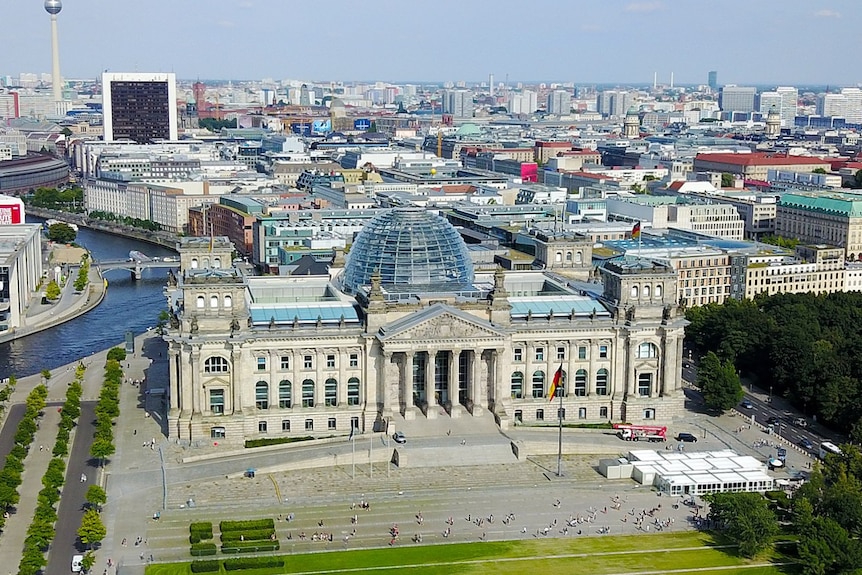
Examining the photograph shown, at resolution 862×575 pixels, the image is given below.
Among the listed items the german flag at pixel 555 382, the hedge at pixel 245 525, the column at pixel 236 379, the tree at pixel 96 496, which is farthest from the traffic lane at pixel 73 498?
the german flag at pixel 555 382

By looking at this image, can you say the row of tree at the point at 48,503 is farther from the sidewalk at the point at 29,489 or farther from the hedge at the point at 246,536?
the hedge at the point at 246,536

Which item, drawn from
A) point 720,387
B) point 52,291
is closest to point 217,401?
point 720,387

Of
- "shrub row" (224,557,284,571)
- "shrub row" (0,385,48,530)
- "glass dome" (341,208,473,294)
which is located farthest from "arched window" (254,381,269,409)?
"shrub row" (224,557,284,571)

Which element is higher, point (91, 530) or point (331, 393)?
point (331, 393)

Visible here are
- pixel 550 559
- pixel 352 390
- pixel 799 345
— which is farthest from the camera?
pixel 799 345

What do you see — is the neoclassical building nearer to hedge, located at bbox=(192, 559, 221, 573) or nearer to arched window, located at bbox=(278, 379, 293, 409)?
arched window, located at bbox=(278, 379, 293, 409)

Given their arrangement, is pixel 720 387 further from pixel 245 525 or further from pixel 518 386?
pixel 245 525

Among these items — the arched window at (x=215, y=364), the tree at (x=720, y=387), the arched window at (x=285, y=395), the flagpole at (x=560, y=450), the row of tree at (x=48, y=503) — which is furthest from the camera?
the tree at (x=720, y=387)
